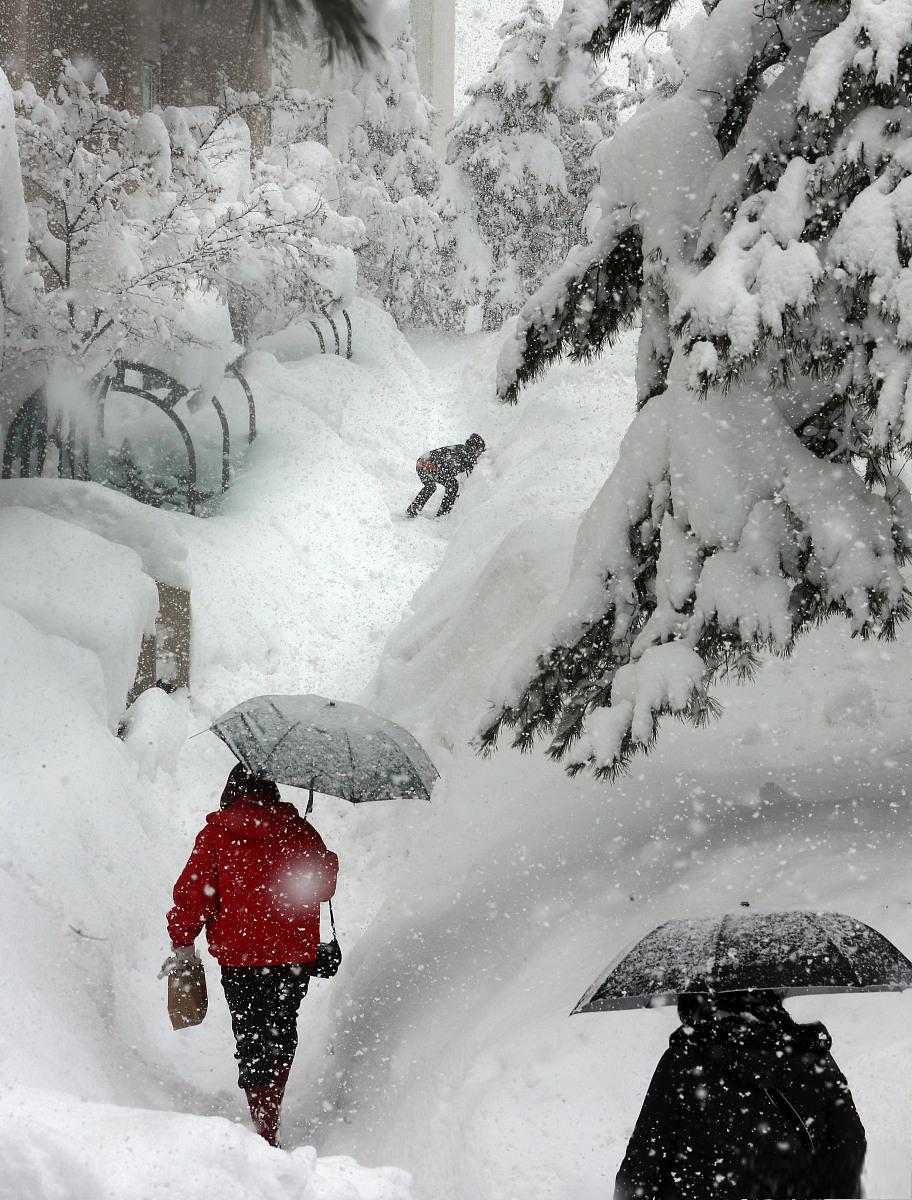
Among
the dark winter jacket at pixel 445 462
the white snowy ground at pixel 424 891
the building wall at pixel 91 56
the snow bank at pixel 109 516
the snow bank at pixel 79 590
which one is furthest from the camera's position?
the dark winter jacket at pixel 445 462

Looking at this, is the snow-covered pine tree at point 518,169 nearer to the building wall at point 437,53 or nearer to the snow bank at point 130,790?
the building wall at point 437,53

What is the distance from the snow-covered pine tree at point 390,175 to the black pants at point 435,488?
383 inches

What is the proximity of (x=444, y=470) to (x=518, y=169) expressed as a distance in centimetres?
1383

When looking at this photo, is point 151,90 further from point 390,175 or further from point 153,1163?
point 390,175

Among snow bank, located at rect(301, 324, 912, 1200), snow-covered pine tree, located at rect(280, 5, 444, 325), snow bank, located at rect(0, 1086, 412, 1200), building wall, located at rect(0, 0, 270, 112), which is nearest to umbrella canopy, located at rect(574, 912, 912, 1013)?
snow bank, located at rect(0, 1086, 412, 1200)

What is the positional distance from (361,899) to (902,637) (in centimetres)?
362

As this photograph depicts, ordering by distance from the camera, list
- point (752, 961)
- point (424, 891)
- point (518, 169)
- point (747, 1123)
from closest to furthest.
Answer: point (747, 1123) → point (752, 961) → point (424, 891) → point (518, 169)

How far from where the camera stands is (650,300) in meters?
4.96

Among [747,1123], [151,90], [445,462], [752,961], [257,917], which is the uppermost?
[151,90]

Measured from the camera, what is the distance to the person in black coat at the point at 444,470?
14.6m

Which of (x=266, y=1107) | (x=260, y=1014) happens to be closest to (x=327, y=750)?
(x=260, y=1014)

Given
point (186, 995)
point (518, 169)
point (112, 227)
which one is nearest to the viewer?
point (186, 995)

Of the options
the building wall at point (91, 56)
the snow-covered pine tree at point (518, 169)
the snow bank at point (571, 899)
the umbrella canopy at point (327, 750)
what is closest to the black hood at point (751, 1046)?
the snow bank at point (571, 899)

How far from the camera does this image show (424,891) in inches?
235
